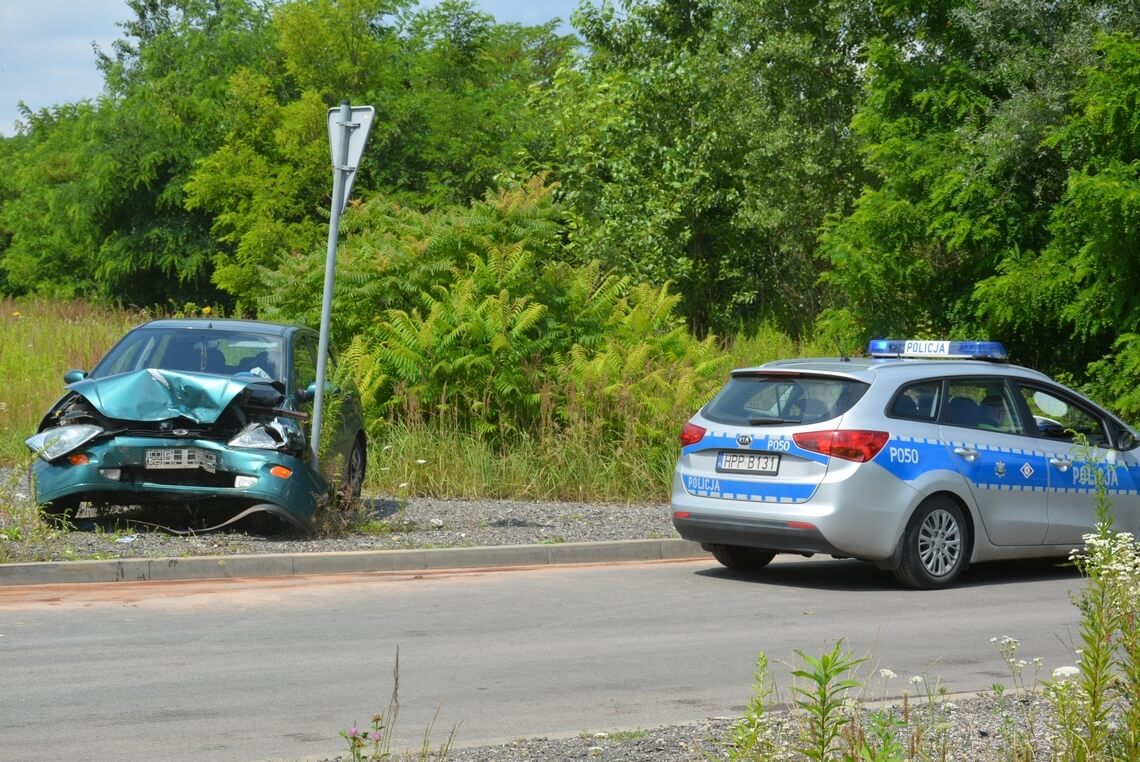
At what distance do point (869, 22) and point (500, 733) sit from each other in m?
27.0

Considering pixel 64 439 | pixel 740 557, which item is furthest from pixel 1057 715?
pixel 64 439

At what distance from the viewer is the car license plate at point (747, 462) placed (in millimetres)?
10711

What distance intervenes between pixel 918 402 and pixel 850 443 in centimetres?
83

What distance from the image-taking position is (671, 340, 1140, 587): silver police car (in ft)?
34.4

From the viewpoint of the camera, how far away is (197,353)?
42.2 feet

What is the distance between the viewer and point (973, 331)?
2398 cm

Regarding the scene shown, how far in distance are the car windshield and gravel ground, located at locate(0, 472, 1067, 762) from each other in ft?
4.12

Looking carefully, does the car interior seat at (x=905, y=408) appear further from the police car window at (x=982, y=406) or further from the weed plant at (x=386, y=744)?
the weed plant at (x=386, y=744)

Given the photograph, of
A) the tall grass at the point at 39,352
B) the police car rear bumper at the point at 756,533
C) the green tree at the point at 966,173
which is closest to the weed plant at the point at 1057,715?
the police car rear bumper at the point at 756,533

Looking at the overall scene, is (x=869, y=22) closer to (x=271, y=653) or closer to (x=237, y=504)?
(x=237, y=504)

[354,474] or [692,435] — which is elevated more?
[692,435]

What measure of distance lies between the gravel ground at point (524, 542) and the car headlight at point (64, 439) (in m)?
0.32

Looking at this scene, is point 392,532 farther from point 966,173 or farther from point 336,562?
point 966,173

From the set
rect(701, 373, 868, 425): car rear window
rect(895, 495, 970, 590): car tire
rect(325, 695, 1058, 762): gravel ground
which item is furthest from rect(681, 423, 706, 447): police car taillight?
rect(325, 695, 1058, 762): gravel ground
